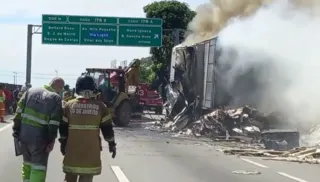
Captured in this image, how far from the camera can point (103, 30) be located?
3900cm

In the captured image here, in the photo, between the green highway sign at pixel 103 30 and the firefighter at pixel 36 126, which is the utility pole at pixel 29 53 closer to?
the green highway sign at pixel 103 30

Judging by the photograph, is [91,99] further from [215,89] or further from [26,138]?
[215,89]

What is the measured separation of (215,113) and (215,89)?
53.9 inches

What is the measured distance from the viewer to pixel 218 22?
38.8 m

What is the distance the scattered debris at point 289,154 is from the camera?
604 inches

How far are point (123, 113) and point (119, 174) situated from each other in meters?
15.5

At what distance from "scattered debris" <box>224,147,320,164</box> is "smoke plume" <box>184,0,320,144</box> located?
18.8 feet

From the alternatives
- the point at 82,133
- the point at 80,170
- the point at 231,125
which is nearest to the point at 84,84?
the point at 82,133

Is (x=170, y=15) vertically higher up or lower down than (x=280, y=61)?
higher up

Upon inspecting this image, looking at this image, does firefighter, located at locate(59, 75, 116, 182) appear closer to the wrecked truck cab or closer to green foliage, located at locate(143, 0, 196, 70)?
the wrecked truck cab

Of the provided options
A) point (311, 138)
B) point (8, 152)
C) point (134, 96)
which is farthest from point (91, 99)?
point (134, 96)

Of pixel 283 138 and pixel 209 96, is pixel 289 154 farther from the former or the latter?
pixel 209 96

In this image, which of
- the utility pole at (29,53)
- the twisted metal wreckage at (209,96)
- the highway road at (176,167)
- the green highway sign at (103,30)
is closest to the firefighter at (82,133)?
the highway road at (176,167)

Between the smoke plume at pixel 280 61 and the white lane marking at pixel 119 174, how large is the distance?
11302 mm
